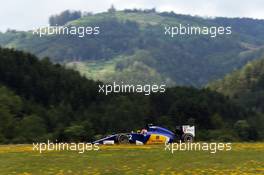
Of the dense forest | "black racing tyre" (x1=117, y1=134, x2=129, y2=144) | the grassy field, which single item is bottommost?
the dense forest

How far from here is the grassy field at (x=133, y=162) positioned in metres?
27.6

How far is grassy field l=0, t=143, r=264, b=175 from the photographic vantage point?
27609 millimetres

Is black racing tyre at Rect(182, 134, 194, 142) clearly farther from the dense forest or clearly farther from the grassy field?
the dense forest

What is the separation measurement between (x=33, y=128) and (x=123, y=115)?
1743 inches

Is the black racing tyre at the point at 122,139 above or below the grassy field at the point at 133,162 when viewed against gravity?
below

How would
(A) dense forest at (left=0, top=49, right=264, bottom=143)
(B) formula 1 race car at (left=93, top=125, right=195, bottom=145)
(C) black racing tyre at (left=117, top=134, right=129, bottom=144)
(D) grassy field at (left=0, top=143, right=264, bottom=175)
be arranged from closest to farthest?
1. (D) grassy field at (left=0, top=143, right=264, bottom=175)
2. (B) formula 1 race car at (left=93, top=125, right=195, bottom=145)
3. (C) black racing tyre at (left=117, top=134, right=129, bottom=144)
4. (A) dense forest at (left=0, top=49, right=264, bottom=143)

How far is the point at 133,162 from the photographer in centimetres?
3105

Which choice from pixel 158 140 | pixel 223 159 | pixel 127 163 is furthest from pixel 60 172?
pixel 158 140

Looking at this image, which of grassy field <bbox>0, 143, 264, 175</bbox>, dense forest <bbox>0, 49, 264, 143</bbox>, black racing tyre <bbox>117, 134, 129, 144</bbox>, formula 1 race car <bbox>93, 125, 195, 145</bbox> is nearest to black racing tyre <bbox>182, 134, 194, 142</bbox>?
formula 1 race car <bbox>93, 125, 195, 145</bbox>

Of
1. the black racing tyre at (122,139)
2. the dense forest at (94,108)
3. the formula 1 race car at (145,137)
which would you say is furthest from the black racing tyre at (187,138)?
the dense forest at (94,108)

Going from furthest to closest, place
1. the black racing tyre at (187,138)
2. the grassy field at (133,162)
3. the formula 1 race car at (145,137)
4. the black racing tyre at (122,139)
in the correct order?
the black racing tyre at (122,139)
the formula 1 race car at (145,137)
the black racing tyre at (187,138)
the grassy field at (133,162)

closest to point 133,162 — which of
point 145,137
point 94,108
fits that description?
point 145,137

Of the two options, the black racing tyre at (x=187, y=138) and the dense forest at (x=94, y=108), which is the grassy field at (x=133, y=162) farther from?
the dense forest at (x=94, y=108)

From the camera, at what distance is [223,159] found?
3238cm
